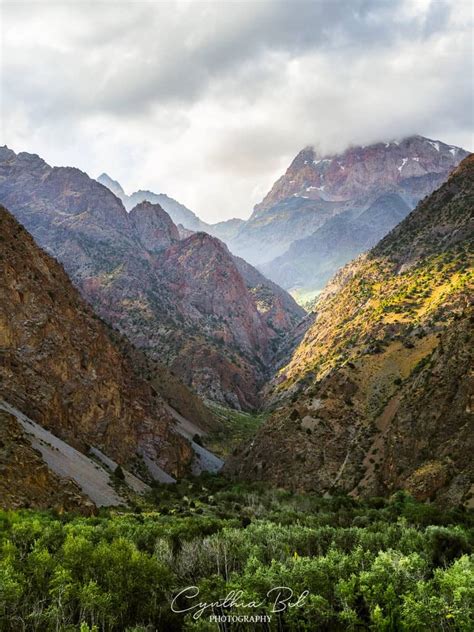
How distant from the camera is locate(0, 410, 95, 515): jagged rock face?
44.9 meters

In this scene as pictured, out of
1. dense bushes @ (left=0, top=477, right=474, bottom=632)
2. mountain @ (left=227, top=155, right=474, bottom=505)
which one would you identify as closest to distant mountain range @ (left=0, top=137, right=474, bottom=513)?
mountain @ (left=227, top=155, right=474, bottom=505)

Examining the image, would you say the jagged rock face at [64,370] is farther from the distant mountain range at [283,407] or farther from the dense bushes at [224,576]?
the dense bushes at [224,576]

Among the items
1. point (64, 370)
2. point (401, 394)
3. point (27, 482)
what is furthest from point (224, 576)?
point (64, 370)

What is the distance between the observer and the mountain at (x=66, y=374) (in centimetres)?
7606

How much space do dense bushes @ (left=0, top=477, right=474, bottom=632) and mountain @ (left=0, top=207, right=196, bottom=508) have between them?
125 ft

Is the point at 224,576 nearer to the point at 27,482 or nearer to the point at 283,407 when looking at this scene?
the point at 27,482

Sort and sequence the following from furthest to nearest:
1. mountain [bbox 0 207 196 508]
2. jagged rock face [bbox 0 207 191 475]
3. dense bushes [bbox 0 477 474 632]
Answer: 1. jagged rock face [bbox 0 207 191 475]
2. mountain [bbox 0 207 196 508]
3. dense bushes [bbox 0 477 474 632]

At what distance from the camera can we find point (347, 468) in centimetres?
7175

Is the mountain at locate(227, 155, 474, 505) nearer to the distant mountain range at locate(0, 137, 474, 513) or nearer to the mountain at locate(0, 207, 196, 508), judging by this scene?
the distant mountain range at locate(0, 137, 474, 513)

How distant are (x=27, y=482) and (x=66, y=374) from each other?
41.3 m

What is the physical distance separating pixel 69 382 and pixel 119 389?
50.7ft

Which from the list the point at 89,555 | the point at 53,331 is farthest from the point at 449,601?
the point at 53,331

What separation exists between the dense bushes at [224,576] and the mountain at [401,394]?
20.0 m

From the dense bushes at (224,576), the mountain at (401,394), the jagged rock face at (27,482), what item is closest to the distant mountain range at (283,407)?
the jagged rock face at (27,482)
